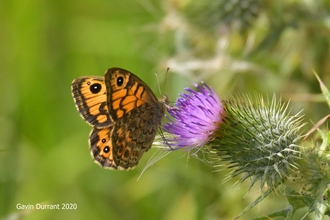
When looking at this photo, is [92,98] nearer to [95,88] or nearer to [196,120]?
[95,88]

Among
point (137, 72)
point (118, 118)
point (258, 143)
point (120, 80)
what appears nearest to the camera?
point (258, 143)

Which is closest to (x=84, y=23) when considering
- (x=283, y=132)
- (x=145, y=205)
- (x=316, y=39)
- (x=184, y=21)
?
(x=184, y=21)

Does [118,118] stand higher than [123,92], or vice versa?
[123,92]

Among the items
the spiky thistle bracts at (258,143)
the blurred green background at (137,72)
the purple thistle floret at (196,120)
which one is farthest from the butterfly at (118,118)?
the blurred green background at (137,72)

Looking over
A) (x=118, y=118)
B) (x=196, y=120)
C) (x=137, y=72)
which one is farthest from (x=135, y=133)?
(x=137, y=72)

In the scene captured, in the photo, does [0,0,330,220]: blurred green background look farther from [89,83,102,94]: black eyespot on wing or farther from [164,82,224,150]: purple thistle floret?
[89,83,102,94]: black eyespot on wing

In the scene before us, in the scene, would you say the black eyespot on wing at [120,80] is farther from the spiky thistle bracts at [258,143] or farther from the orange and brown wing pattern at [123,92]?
the spiky thistle bracts at [258,143]

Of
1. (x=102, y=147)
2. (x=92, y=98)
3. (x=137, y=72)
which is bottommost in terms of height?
(x=102, y=147)

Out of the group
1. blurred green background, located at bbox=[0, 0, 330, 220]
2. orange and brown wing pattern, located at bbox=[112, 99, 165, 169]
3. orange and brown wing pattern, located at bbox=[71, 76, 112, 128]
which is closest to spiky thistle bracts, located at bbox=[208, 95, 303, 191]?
orange and brown wing pattern, located at bbox=[112, 99, 165, 169]
